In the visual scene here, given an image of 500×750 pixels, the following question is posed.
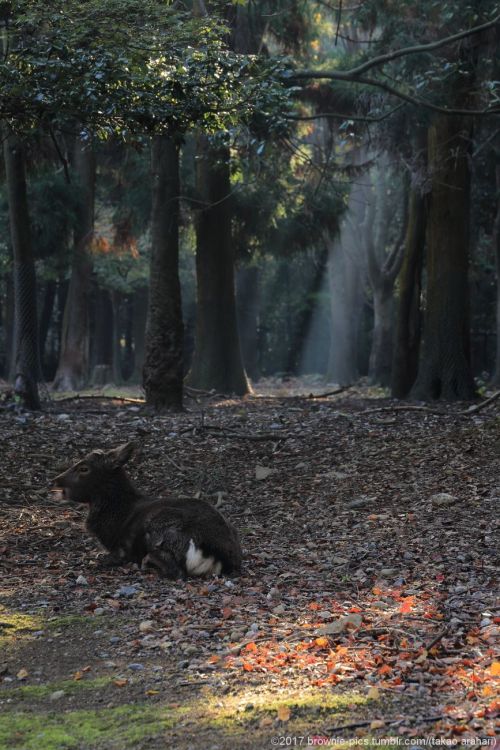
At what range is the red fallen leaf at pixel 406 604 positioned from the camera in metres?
6.33

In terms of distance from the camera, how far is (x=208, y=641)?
229 inches

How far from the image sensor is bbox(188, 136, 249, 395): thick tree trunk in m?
20.0

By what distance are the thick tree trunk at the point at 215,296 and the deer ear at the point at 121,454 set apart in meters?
11.7

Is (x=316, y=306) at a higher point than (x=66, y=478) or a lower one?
higher

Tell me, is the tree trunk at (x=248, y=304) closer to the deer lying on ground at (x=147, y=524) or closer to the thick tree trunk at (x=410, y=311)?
the thick tree trunk at (x=410, y=311)

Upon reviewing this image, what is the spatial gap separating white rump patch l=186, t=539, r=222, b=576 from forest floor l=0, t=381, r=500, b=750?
4.5 inches

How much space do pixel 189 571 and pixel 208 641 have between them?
143 centimetres

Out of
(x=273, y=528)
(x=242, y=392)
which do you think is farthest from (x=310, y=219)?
(x=273, y=528)

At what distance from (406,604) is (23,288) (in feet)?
32.1

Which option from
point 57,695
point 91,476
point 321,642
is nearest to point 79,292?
point 91,476

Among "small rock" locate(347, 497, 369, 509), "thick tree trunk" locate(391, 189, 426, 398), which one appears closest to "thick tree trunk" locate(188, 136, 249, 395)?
"thick tree trunk" locate(391, 189, 426, 398)

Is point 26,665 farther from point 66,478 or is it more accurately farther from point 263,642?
point 66,478

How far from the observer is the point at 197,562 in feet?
23.6

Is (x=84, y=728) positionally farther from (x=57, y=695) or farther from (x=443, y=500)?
(x=443, y=500)
